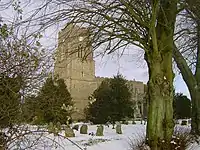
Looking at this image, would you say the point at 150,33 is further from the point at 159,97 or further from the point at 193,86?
the point at 193,86

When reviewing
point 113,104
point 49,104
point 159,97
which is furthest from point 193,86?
point 113,104

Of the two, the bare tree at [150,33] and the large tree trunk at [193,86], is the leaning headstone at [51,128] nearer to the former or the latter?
the bare tree at [150,33]

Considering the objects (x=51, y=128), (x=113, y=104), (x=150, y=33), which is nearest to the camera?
(x=51, y=128)

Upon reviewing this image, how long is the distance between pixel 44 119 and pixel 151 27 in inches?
168

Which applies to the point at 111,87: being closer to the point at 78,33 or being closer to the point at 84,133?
the point at 84,133

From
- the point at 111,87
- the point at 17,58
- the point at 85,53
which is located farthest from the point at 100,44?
the point at 111,87

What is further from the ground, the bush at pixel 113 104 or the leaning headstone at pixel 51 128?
the bush at pixel 113 104

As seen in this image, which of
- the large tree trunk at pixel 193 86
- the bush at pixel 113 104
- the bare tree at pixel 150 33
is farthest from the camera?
the bush at pixel 113 104

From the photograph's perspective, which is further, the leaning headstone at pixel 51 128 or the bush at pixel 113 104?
the bush at pixel 113 104

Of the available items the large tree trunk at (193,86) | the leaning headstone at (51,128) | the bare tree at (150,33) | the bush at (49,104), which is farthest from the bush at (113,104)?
the leaning headstone at (51,128)

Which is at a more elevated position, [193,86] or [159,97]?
[193,86]

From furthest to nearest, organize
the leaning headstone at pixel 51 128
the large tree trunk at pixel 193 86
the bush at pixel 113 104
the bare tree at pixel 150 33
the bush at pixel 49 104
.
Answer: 1. the bush at pixel 113 104
2. the large tree trunk at pixel 193 86
3. the bare tree at pixel 150 33
4. the bush at pixel 49 104
5. the leaning headstone at pixel 51 128

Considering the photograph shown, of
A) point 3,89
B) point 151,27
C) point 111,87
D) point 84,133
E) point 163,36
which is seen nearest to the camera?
point 3,89

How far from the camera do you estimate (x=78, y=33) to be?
1054cm
